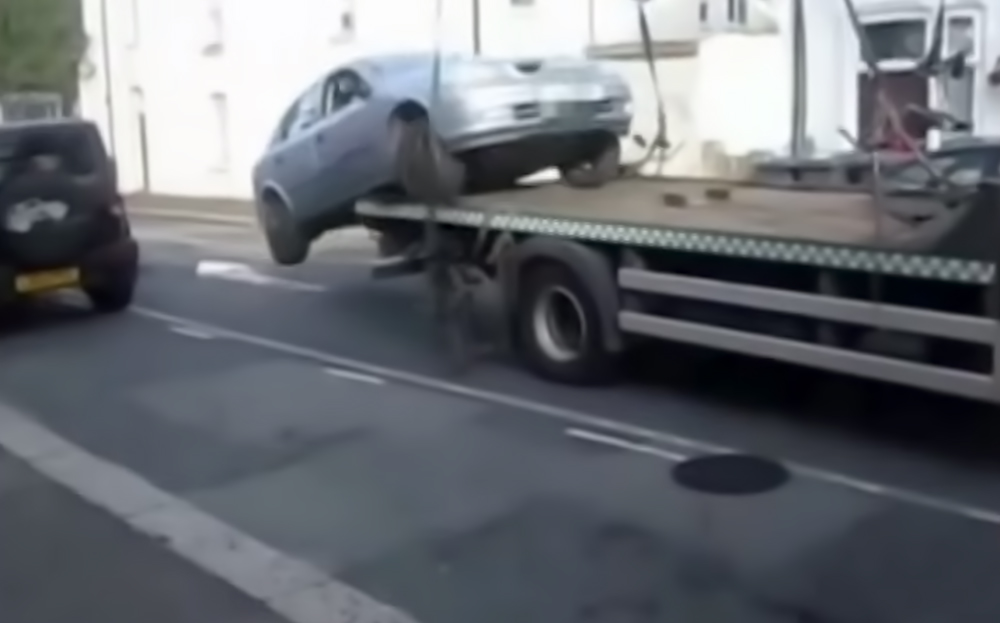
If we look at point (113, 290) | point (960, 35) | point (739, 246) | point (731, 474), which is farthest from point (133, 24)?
point (731, 474)

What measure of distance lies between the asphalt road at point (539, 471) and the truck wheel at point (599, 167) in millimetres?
1790

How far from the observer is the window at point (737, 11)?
16.1m

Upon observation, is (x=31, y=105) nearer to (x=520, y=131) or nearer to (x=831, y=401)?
(x=520, y=131)

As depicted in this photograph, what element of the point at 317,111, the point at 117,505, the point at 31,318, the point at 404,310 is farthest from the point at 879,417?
the point at 31,318

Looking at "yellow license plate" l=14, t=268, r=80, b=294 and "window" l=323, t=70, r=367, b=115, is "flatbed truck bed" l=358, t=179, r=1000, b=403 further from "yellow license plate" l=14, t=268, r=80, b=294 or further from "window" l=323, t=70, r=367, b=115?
"yellow license plate" l=14, t=268, r=80, b=294

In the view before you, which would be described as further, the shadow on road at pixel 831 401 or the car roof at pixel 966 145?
the car roof at pixel 966 145

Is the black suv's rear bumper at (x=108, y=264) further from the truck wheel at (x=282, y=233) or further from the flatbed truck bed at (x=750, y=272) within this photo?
the flatbed truck bed at (x=750, y=272)

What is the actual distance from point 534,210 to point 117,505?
3.70 metres

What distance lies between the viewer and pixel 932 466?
7.28m

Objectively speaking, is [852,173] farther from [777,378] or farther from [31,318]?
[31,318]

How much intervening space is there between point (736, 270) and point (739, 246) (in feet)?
1.24

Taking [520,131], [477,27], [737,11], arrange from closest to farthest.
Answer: [520,131] < [737,11] < [477,27]

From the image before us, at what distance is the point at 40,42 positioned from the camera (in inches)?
1307

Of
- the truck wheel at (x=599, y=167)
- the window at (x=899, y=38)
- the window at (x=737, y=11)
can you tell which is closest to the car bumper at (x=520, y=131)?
the truck wheel at (x=599, y=167)
